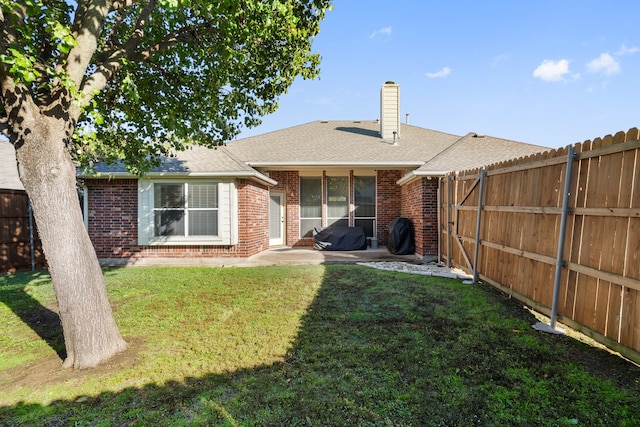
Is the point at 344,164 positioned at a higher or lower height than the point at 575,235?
higher

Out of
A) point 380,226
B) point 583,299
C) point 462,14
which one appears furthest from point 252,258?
point 462,14

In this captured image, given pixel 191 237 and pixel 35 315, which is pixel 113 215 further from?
pixel 35 315

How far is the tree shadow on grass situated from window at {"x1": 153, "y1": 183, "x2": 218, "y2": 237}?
10.1 feet

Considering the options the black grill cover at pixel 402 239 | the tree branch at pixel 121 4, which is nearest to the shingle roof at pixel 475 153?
the black grill cover at pixel 402 239

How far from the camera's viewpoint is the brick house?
31.0ft

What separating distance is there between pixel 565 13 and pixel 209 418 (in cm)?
1007

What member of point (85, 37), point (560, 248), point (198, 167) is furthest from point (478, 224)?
point (198, 167)

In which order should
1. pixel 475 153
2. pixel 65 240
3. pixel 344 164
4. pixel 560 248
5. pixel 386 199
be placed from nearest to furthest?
pixel 65 240 < pixel 560 248 < pixel 475 153 < pixel 344 164 < pixel 386 199

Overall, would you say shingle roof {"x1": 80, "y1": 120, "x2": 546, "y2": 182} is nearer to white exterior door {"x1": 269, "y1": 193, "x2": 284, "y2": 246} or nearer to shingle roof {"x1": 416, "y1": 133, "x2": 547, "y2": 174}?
shingle roof {"x1": 416, "y1": 133, "x2": 547, "y2": 174}

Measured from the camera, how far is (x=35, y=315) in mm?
5141

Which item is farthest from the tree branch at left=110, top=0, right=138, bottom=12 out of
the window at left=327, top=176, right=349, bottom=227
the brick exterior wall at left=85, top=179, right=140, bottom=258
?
the window at left=327, top=176, right=349, bottom=227

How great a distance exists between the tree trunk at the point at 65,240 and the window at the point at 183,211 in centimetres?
598

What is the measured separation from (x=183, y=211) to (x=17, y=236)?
13.3ft

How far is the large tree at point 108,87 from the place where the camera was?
129 inches
